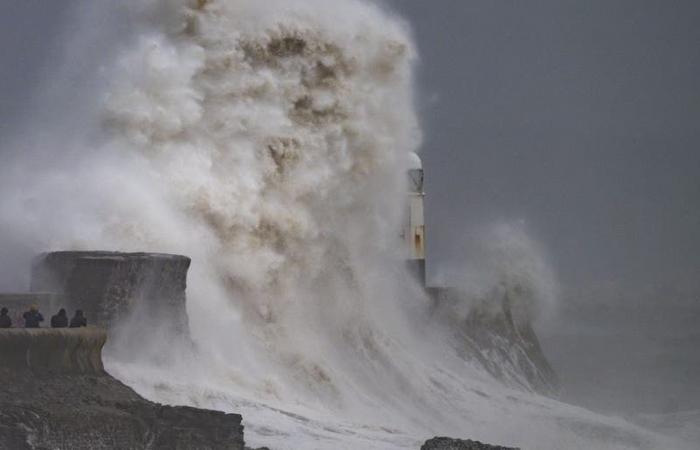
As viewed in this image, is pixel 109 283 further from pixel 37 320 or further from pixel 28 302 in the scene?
pixel 37 320

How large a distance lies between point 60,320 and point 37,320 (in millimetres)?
224

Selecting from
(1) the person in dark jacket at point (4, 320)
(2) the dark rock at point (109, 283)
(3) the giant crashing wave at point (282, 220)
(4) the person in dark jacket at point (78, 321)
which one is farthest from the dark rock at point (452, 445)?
(1) the person in dark jacket at point (4, 320)

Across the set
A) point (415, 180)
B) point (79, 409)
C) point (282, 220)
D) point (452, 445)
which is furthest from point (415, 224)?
point (79, 409)

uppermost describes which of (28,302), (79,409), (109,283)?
(109,283)

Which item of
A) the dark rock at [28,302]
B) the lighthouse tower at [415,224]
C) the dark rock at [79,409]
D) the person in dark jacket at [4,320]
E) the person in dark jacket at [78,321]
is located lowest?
the dark rock at [79,409]

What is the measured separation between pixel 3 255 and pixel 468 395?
379 inches

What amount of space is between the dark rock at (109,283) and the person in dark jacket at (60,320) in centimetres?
119

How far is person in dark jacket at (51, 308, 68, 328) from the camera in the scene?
62.1 feet

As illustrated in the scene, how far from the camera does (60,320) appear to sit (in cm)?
1902

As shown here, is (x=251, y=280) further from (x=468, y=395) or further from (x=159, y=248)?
(x=468, y=395)

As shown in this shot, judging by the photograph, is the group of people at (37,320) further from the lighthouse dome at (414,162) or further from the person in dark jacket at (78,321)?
the lighthouse dome at (414,162)

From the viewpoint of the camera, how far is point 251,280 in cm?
2622

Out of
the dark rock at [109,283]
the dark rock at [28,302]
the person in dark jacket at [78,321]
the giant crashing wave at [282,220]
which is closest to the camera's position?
the person in dark jacket at [78,321]

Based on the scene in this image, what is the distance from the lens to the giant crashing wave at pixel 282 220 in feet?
75.6
